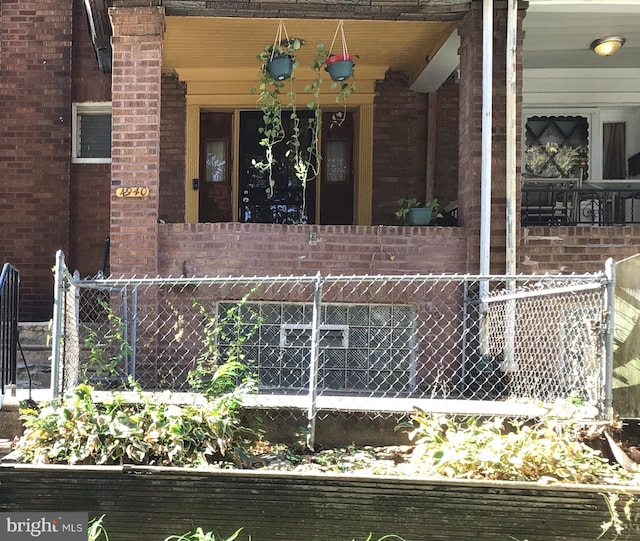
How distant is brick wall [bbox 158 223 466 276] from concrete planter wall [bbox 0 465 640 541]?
7.81ft

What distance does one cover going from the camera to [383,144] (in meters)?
7.25

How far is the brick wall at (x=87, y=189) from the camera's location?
7531 millimetres

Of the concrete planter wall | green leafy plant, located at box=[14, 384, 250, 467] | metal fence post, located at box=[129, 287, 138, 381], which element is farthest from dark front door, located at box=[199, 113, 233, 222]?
the concrete planter wall

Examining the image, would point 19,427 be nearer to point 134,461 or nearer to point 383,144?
point 134,461

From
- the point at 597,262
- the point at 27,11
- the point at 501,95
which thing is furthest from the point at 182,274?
the point at 27,11

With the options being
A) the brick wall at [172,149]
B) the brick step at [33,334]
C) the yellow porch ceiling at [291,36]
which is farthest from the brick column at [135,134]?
the brick wall at [172,149]

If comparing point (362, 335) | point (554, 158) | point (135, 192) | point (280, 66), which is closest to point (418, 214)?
point (362, 335)

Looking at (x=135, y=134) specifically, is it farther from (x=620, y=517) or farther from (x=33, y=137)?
(x=620, y=517)

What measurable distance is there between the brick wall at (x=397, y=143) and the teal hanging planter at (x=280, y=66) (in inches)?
69.4

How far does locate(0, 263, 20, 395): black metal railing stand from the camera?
4.06 meters

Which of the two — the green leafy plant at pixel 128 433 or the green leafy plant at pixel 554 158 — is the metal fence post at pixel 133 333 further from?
the green leafy plant at pixel 554 158

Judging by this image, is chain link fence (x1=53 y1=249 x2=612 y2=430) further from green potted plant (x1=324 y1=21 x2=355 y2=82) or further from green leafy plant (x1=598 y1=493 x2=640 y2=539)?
green potted plant (x1=324 y1=21 x2=355 y2=82)

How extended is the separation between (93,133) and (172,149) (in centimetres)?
116

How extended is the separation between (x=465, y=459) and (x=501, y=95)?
342 cm
